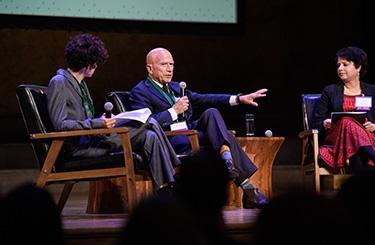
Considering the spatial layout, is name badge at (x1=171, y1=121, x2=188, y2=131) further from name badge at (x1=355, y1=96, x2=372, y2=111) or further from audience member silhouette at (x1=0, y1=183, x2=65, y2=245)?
audience member silhouette at (x1=0, y1=183, x2=65, y2=245)

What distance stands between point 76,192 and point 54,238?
5.19 m

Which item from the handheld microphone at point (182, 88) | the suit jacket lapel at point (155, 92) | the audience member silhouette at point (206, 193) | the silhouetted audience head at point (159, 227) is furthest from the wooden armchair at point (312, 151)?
the silhouetted audience head at point (159, 227)

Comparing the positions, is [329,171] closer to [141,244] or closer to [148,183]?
[148,183]

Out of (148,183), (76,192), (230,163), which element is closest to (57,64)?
(76,192)

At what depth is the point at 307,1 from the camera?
7.34 m

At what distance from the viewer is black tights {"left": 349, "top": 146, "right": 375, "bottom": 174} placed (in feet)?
16.9

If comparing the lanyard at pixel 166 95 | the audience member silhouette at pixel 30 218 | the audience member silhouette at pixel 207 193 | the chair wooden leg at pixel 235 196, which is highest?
the audience member silhouette at pixel 30 218

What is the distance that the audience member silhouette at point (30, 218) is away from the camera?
1.47 m

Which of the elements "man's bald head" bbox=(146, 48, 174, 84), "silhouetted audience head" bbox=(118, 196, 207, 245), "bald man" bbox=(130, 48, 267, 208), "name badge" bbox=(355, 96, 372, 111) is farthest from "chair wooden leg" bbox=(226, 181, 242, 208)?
"silhouetted audience head" bbox=(118, 196, 207, 245)

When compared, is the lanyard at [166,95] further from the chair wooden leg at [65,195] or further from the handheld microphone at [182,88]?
the chair wooden leg at [65,195]

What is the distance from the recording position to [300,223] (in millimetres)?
1425

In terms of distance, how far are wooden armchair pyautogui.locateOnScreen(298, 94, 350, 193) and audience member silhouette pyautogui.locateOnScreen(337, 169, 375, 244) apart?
3354mm

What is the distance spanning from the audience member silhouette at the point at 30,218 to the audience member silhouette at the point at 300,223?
399mm

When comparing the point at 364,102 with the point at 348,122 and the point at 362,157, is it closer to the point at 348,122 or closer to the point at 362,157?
the point at 348,122
